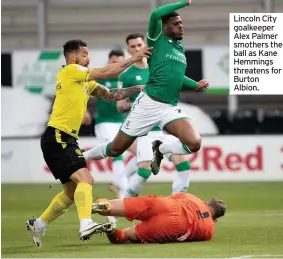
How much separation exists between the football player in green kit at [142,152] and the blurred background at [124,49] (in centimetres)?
874

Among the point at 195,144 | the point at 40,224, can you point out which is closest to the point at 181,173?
the point at 195,144

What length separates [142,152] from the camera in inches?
559

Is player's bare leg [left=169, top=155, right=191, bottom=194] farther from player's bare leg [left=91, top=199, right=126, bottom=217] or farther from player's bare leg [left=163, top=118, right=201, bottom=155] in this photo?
player's bare leg [left=91, top=199, right=126, bottom=217]

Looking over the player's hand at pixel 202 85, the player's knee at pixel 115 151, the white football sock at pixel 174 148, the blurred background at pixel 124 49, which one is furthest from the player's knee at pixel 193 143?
the blurred background at pixel 124 49

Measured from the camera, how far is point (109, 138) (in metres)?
16.0

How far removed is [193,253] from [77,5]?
16.6m

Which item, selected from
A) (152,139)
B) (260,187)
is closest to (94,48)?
(260,187)

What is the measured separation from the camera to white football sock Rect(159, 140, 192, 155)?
43.0 ft

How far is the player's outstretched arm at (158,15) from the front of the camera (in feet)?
38.5

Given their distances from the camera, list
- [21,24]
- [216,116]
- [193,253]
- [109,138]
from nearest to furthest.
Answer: [193,253]
[109,138]
[216,116]
[21,24]

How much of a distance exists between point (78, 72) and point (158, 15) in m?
1.13

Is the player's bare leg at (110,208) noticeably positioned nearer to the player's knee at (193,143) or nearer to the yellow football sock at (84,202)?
the yellow football sock at (84,202)

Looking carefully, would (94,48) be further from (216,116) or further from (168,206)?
(168,206)

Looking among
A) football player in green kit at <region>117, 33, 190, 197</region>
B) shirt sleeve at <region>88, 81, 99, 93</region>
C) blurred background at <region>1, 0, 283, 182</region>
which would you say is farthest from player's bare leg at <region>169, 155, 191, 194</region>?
blurred background at <region>1, 0, 283, 182</region>
